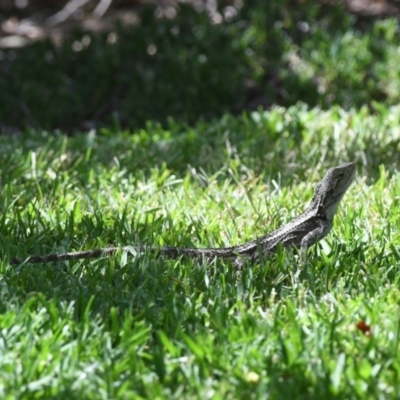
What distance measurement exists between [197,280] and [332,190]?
3.37ft

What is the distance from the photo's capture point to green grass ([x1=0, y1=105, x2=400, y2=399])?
2.91 meters

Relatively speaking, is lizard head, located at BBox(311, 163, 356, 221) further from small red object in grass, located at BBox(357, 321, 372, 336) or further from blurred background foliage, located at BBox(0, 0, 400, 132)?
blurred background foliage, located at BBox(0, 0, 400, 132)

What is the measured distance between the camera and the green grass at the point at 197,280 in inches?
114

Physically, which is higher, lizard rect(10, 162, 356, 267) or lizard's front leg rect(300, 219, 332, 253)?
lizard rect(10, 162, 356, 267)

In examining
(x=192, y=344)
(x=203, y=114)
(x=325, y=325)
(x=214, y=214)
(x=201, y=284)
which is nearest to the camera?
(x=192, y=344)

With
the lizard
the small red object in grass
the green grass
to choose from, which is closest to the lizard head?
the lizard

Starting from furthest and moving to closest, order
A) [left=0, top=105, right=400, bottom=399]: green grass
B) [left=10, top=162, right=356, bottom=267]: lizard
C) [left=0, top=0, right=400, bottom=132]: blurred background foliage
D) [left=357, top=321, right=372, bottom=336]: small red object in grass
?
[left=0, top=0, right=400, bottom=132]: blurred background foliage, [left=10, top=162, right=356, bottom=267]: lizard, [left=357, top=321, right=372, bottom=336]: small red object in grass, [left=0, top=105, right=400, bottom=399]: green grass

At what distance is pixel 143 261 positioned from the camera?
153 inches

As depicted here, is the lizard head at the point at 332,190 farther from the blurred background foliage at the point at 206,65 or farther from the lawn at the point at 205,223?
the blurred background foliage at the point at 206,65

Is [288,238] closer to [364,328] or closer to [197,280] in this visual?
[197,280]

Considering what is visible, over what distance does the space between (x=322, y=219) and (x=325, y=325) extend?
109 cm

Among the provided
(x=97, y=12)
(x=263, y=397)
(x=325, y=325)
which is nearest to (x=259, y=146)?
(x=325, y=325)

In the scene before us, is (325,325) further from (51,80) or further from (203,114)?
(51,80)

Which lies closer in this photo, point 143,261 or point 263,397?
point 263,397
